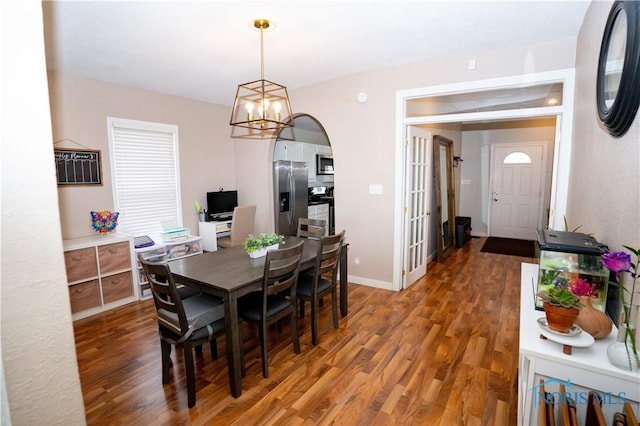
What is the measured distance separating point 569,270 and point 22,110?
2.09 metres

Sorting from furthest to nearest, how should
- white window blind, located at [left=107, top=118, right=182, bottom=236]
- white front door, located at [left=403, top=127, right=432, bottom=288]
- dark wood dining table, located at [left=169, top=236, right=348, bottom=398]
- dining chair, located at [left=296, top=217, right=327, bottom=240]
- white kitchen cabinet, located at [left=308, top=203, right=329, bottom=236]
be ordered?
white kitchen cabinet, located at [left=308, top=203, right=329, bottom=236] < white window blind, located at [left=107, top=118, right=182, bottom=236] < white front door, located at [left=403, top=127, right=432, bottom=288] < dining chair, located at [left=296, top=217, right=327, bottom=240] < dark wood dining table, located at [left=169, top=236, right=348, bottom=398]

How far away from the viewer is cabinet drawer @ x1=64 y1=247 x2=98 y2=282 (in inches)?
128

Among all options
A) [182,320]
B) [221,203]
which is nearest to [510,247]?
[221,203]

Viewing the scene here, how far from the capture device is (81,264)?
10.9 feet

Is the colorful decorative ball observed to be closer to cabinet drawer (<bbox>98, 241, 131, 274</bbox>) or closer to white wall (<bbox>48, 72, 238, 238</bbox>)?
white wall (<bbox>48, 72, 238, 238</bbox>)

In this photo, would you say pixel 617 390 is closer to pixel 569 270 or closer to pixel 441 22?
pixel 569 270

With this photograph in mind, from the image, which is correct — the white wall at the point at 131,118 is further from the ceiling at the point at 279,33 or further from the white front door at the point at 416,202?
the white front door at the point at 416,202

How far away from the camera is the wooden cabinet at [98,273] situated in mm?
3303

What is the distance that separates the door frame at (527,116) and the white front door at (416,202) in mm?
131

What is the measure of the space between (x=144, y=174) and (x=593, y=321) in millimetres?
4716

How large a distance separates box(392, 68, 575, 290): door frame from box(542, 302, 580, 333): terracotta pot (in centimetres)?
218

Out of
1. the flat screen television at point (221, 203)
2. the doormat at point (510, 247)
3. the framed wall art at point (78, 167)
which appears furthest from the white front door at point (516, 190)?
the framed wall art at point (78, 167)

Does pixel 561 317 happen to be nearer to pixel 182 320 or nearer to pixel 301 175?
pixel 182 320

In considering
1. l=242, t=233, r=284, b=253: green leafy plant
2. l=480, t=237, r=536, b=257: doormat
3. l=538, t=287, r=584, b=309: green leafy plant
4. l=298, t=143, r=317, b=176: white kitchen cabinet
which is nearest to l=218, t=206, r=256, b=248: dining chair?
l=242, t=233, r=284, b=253: green leafy plant
